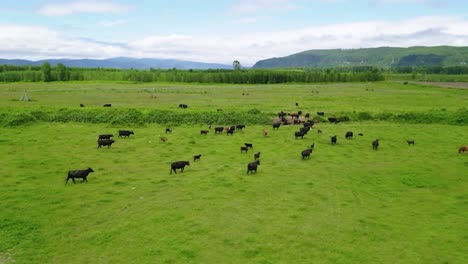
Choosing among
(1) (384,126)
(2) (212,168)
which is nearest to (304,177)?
(2) (212,168)

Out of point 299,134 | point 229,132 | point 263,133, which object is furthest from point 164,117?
point 299,134

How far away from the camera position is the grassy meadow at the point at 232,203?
590 inches

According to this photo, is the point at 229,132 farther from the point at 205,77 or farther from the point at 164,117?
the point at 205,77

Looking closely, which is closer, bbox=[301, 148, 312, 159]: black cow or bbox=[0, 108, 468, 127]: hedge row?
bbox=[301, 148, 312, 159]: black cow

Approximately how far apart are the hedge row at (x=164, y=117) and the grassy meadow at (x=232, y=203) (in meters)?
9.37

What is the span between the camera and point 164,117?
152 ft

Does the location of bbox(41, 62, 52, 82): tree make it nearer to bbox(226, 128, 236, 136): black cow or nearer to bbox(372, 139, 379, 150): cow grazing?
bbox(226, 128, 236, 136): black cow

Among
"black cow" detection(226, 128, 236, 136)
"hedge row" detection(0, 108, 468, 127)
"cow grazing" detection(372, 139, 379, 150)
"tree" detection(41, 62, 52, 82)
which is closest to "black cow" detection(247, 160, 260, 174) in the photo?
"cow grazing" detection(372, 139, 379, 150)

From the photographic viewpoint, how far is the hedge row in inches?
1768

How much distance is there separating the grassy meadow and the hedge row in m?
9.37

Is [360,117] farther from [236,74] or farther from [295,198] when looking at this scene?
[236,74]

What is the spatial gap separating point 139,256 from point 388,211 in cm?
1215

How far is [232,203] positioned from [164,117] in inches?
1103

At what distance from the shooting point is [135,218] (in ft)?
59.1
